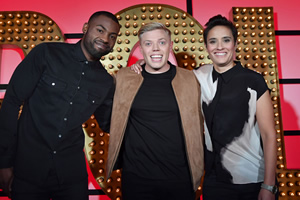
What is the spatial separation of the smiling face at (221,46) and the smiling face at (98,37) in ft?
3.05

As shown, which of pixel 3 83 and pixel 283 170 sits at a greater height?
pixel 3 83

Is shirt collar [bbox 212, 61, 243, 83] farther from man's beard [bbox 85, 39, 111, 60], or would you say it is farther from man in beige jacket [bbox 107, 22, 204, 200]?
man's beard [bbox 85, 39, 111, 60]

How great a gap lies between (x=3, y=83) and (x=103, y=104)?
1.89 meters

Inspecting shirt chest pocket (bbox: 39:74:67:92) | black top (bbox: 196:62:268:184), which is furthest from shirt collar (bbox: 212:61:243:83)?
shirt chest pocket (bbox: 39:74:67:92)

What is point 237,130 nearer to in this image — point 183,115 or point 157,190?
point 183,115

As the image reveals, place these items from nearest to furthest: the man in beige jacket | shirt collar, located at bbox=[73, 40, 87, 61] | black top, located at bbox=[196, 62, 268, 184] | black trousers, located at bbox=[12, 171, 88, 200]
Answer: black trousers, located at bbox=[12, 171, 88, 200], black top, located at bbox=[196, 62, 268, 184], the man in beige jacket, shirt collar, located at bbox=[73, 40, 87, 61]

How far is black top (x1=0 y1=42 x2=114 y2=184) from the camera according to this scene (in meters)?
1.78

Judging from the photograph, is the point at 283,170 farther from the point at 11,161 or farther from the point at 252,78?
the point at 11,161

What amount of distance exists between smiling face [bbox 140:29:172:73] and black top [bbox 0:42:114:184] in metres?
0.57

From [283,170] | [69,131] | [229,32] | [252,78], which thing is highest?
[229,32]

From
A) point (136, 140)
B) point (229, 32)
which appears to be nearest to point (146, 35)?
point (229, 32)

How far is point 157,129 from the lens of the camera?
2012mm

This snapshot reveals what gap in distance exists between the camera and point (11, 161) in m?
1.77

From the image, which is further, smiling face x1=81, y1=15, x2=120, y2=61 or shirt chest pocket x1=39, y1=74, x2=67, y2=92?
smiling face x1=81, y1=15, x2=120, y2=61
